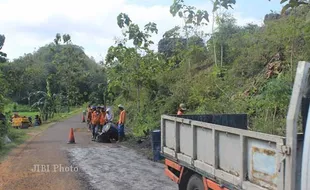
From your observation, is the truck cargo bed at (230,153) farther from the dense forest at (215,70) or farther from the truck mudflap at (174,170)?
the dense forest at (215,70)

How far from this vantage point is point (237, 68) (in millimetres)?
16938

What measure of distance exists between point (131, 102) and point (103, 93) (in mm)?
19929

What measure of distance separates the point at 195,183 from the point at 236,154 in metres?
1.47

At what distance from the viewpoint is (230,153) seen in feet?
16.1

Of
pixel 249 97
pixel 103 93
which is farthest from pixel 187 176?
pixel 103 93

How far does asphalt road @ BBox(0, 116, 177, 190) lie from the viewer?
8.85 metres

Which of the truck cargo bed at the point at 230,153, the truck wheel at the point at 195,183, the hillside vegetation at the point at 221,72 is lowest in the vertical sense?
the truck wheel at the point at 195,183

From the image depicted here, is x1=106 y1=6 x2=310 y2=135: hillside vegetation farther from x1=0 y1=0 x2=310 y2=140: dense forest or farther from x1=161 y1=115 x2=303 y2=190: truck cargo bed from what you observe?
x1=161 y1=115 x2=303 y2=190: truck cargo bed

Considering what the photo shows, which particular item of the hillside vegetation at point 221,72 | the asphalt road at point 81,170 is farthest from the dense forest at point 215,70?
the asphalt road at point 81,170

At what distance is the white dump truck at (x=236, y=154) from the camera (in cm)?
364

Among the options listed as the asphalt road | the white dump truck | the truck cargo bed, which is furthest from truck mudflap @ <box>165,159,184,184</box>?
the asphalt road

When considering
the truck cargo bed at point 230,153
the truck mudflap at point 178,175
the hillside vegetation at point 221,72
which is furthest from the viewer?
the hillside vegetation at point 221,72

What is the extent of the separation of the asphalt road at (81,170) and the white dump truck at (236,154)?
1968mm

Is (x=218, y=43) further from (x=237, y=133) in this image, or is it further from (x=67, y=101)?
(x=67, y=101)
